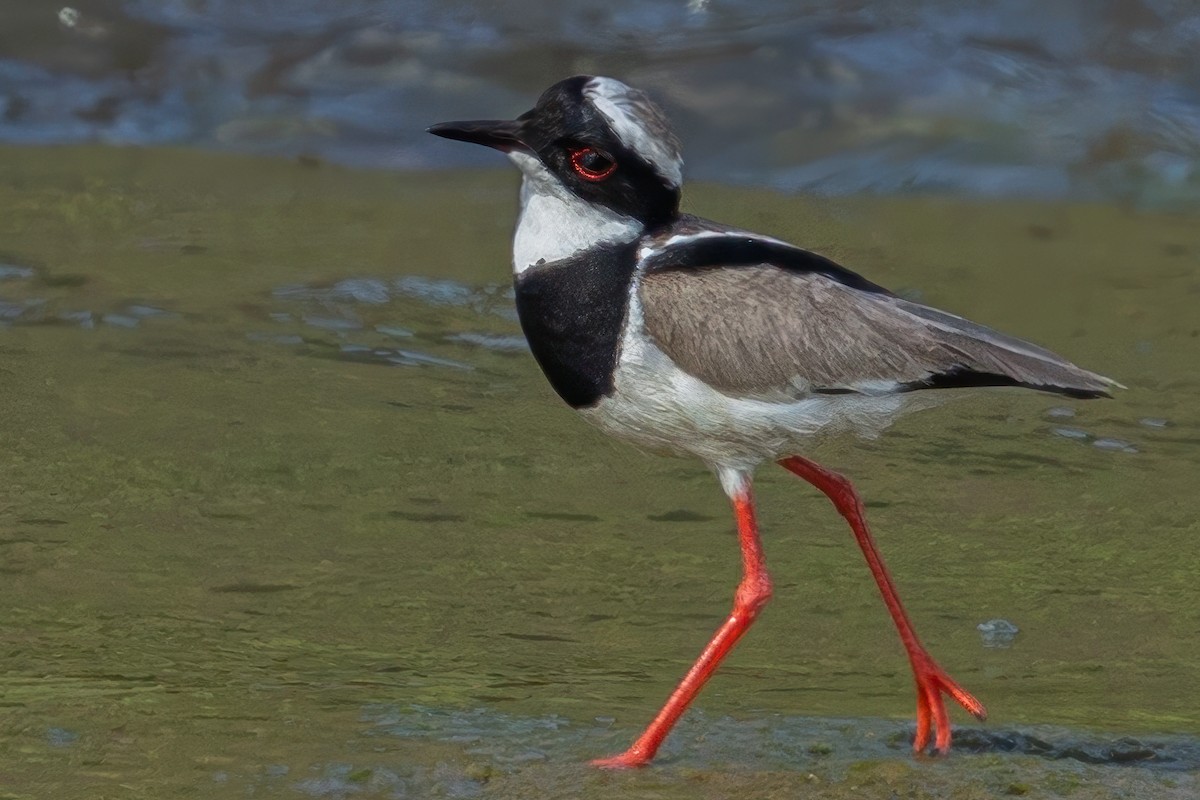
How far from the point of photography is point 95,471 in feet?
26.9

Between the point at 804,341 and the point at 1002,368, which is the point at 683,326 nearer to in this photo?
the point at 804,341

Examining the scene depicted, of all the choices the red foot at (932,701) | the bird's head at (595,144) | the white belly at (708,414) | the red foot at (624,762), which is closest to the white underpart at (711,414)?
the white belly at (708,414)

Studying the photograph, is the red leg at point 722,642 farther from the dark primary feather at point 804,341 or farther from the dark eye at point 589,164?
the dark eye at point 589,164

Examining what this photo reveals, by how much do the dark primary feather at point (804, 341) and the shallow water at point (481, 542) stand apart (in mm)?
1130

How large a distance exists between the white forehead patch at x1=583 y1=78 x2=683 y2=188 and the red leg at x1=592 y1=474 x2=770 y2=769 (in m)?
1.02

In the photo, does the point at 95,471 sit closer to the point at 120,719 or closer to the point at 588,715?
the point at 120,719

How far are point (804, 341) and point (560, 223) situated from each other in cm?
82

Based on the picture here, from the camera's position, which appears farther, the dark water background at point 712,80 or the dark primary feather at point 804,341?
the dark water background at point 712,80

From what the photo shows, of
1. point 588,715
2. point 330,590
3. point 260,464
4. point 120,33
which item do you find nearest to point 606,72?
point 120,33

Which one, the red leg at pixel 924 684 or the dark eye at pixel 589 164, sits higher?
the dark eye at pixel 589 164

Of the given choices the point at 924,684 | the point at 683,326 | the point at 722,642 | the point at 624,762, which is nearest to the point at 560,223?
the point at 683,326

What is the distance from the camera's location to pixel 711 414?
5.79 meters

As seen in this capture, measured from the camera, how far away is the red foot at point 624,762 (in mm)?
5727

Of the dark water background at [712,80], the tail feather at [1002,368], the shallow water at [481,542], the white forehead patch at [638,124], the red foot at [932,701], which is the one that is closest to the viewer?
the tail feather at [1002,368]
